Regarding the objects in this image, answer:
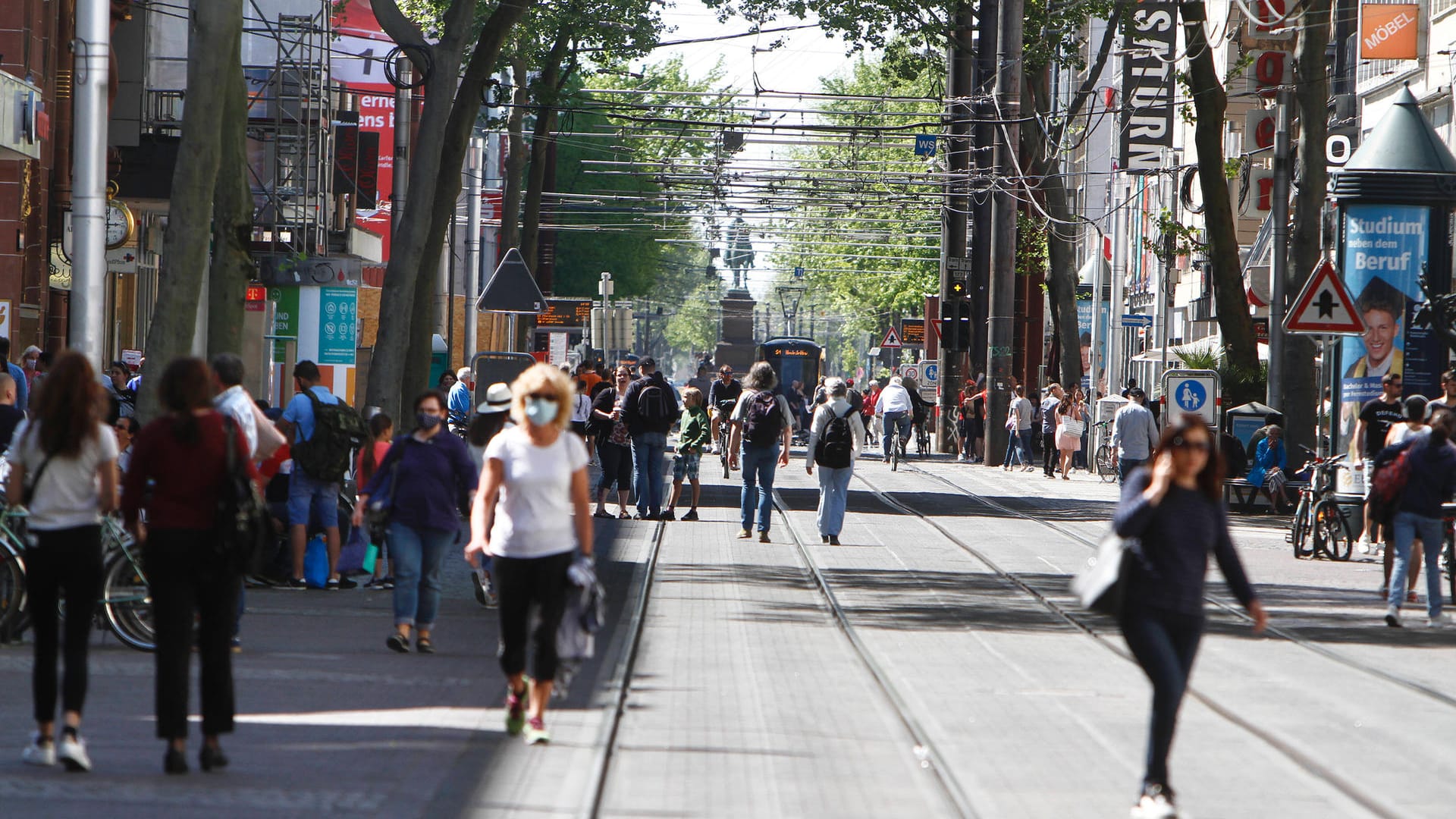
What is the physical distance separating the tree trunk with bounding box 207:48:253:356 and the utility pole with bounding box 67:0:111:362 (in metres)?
1.88

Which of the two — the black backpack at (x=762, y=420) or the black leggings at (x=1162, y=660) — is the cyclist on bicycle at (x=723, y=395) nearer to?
the black backpack at (x=762, y=420)

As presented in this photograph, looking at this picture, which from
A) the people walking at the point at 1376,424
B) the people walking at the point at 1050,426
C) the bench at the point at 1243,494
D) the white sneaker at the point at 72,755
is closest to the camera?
the white sneaker at the point at 72,755

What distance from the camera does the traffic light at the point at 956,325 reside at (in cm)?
4056

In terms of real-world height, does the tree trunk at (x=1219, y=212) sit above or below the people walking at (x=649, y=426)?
above

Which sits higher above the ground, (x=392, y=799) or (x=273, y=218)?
(x=273, y=218)

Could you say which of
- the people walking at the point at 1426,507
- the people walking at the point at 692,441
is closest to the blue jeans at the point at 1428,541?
the people walking at the point at 1426,507

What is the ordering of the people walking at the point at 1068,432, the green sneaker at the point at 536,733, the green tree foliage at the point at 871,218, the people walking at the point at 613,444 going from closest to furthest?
the green sneaker at the point at 536,733 < the people walking at the point at 613,444 < the people walking at the point at 1068,432 < the green tree foliage at the point at 871,218

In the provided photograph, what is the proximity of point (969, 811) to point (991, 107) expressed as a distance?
34044 millimetres

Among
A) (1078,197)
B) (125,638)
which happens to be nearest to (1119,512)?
(125,638)

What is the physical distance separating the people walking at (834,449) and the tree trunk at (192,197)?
6347 mm

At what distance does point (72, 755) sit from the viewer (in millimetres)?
7395

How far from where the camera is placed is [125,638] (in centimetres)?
1126

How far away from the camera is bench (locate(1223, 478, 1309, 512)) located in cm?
2537

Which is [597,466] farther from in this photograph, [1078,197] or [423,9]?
[1078,197]
